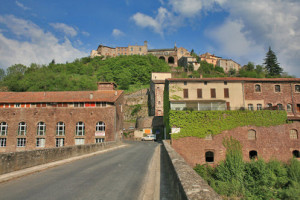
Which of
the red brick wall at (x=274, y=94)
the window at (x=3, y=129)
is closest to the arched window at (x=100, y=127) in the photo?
the window at (x=3, y=129)

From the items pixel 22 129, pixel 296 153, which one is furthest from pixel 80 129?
pixel 296 153

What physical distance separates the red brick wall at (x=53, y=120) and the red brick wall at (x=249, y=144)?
1295 centimetres

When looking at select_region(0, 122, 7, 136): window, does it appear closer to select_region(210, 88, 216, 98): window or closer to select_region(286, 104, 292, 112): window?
select_region(210, 88, 216, 98): window

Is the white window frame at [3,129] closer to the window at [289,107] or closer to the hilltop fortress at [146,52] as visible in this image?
the window at [289,107]

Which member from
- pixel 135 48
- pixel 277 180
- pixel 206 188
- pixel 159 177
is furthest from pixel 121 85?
pixel 206 188

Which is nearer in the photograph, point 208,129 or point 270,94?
point 208,129

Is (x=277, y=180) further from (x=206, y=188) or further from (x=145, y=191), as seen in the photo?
(x=206, y=188)

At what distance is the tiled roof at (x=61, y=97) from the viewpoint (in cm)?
3525

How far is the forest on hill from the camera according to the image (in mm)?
63438

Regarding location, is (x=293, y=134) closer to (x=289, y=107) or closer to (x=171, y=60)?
(x=289, y=107)

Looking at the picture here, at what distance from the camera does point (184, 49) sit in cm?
10344

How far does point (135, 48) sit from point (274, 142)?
8995 cm

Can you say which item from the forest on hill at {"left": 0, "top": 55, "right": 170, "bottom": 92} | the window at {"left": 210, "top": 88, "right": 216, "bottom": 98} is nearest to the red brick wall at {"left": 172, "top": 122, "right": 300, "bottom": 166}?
the window at {"left": 210, "top": 88, "right": 216, "bottom": 98}

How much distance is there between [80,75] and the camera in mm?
84750
